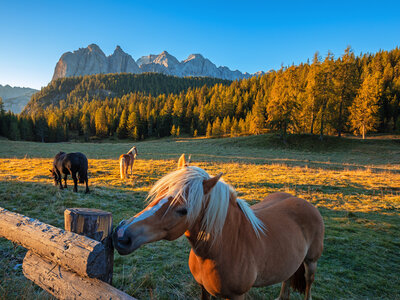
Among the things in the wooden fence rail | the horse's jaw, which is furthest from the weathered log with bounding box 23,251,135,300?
the horse's jaw

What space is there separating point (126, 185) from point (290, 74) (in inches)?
1345

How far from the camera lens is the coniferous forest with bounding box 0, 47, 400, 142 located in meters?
30.1

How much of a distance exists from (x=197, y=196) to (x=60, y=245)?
1.37m

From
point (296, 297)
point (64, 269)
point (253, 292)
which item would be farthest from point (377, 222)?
point (64, 269)

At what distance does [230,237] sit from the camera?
2.00 m

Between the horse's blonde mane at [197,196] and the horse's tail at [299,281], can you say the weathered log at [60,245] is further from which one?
the horse's tail at [299,281]

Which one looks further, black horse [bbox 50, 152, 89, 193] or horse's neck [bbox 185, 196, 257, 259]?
black horse [bbox 50, 152, 89, 193]

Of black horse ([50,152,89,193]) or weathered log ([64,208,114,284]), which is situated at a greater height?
weathered log ([64,208,114,284])

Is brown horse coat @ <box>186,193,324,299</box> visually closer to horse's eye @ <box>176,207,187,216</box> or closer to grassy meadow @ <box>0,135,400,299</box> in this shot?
horse's eye @ <box>176,207,187,216</box>

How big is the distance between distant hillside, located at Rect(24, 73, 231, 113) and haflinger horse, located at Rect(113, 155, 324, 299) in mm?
139965

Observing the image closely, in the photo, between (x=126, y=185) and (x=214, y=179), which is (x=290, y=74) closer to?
(x=126, y=185)

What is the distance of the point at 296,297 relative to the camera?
3301 mm

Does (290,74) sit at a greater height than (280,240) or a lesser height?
greater

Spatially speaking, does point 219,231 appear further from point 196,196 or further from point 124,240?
point 124,240
